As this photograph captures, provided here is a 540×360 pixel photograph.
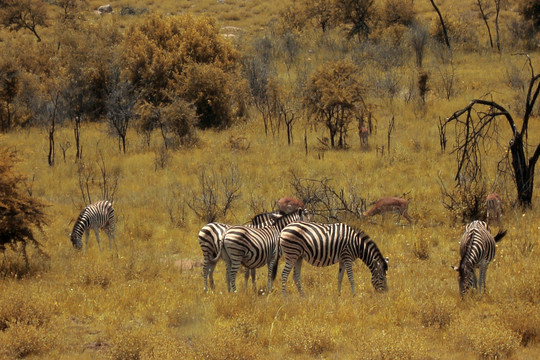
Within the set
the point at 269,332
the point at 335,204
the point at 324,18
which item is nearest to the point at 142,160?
the point at 335,204

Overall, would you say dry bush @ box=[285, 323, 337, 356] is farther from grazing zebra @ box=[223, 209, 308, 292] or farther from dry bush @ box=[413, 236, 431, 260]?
dry bush @ box=[413, 236, 431, 260]

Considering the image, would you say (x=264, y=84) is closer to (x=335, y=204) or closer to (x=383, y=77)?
(x=383, y=77)

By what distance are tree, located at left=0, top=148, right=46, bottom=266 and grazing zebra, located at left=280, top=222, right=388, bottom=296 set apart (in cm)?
496

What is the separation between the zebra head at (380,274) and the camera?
396 inches

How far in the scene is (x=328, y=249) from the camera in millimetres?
10031

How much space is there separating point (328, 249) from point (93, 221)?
20.9 ft

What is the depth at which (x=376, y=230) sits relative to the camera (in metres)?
14.9

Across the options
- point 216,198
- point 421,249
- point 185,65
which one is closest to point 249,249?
point 421,249

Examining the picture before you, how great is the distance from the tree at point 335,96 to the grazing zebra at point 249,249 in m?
13.6

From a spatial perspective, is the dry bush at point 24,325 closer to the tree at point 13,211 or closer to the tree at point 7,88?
the tree at point 13,211

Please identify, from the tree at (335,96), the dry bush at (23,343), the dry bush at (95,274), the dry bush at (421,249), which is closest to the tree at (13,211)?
the dry bush at (95,274)

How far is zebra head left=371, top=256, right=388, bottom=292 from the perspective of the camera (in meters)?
10.1

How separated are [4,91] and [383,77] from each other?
62.1 ft

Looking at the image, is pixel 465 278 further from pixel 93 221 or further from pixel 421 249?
pixel 93 221
